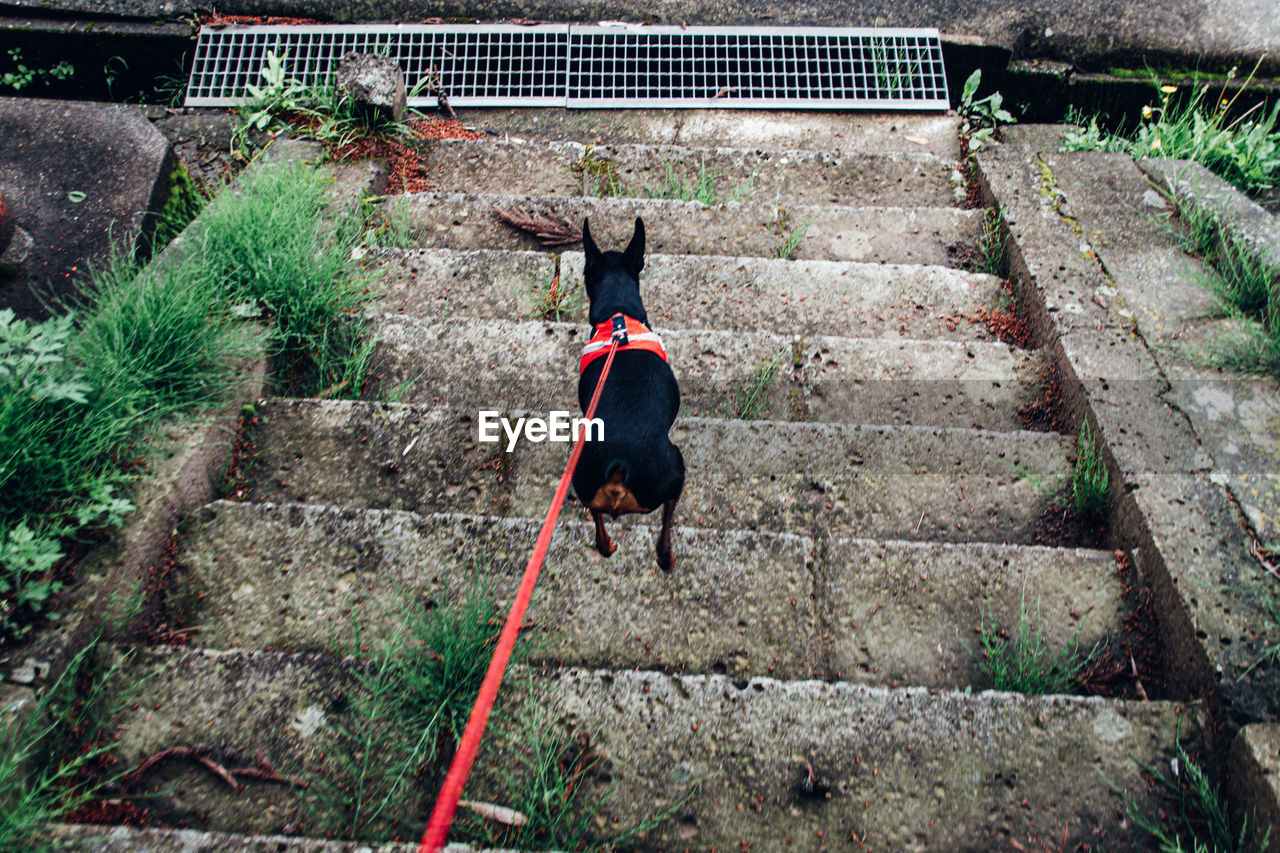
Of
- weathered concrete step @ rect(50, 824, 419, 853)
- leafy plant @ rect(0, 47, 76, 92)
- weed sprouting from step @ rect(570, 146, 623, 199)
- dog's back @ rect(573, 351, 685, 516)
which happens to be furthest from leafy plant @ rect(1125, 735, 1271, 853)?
leafy plant @ rect(0, 47, 76, 92)

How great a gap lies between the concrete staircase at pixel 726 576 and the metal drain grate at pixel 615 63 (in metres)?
1.68

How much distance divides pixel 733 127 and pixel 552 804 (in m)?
3.65

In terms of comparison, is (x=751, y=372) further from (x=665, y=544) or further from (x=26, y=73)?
(x=26, y=73)

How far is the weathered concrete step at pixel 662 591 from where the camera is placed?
1859mm

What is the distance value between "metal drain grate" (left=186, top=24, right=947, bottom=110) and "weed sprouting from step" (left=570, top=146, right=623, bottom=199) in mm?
661

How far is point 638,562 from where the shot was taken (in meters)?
1.99

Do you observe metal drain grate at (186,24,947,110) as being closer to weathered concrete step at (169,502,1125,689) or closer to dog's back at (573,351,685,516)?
dog's back at (573,351,685,516)

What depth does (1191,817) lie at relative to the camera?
1.57 meters

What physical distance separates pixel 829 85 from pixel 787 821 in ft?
12.8

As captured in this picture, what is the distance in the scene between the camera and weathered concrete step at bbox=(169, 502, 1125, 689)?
186 cm

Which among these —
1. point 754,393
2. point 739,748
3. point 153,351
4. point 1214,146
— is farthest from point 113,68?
point 1214,146

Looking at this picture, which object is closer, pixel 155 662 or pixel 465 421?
pixel 155 662

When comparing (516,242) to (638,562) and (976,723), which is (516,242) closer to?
(638,562)

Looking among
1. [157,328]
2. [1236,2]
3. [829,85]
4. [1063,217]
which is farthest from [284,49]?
[1236,2]
